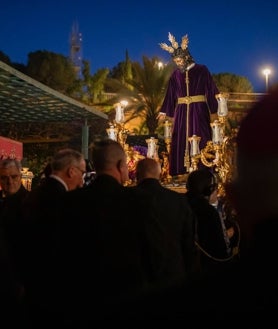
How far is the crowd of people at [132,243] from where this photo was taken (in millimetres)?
855

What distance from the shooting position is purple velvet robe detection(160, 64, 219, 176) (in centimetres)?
1039

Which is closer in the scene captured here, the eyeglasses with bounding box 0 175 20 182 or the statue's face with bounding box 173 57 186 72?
the eyeglasses with bounding box 0 175 20 182

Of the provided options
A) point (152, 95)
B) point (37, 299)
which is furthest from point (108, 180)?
point (152, 95)

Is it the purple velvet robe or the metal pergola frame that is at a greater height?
the metal pergola frame

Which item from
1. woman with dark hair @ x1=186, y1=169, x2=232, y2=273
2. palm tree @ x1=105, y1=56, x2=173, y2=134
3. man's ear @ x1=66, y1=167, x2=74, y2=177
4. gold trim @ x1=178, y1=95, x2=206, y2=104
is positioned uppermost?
palm tree @ x1=105, y1=56, x2=173, y2=134

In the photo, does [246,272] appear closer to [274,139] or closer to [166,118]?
[274,139]

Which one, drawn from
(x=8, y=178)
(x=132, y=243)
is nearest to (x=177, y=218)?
(x=132, y=243)

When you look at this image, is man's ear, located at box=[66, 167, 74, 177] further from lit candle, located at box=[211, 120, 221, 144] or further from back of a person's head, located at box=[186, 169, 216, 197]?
lit candle, located at box=[211, 120, 221, 144]

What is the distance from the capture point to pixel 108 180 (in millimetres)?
3002

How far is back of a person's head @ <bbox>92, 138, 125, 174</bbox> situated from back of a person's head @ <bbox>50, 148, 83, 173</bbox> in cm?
39

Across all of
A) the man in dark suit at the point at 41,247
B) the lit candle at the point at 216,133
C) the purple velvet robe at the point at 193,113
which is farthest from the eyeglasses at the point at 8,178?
the purple velvet robe at the point at 193,113

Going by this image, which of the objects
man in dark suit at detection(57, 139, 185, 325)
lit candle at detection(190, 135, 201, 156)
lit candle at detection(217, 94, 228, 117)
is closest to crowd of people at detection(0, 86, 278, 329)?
man in dark suit at detection(57, 139, 185, 325)

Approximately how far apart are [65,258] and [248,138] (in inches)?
80.3

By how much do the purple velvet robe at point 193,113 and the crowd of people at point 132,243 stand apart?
17.4ft
